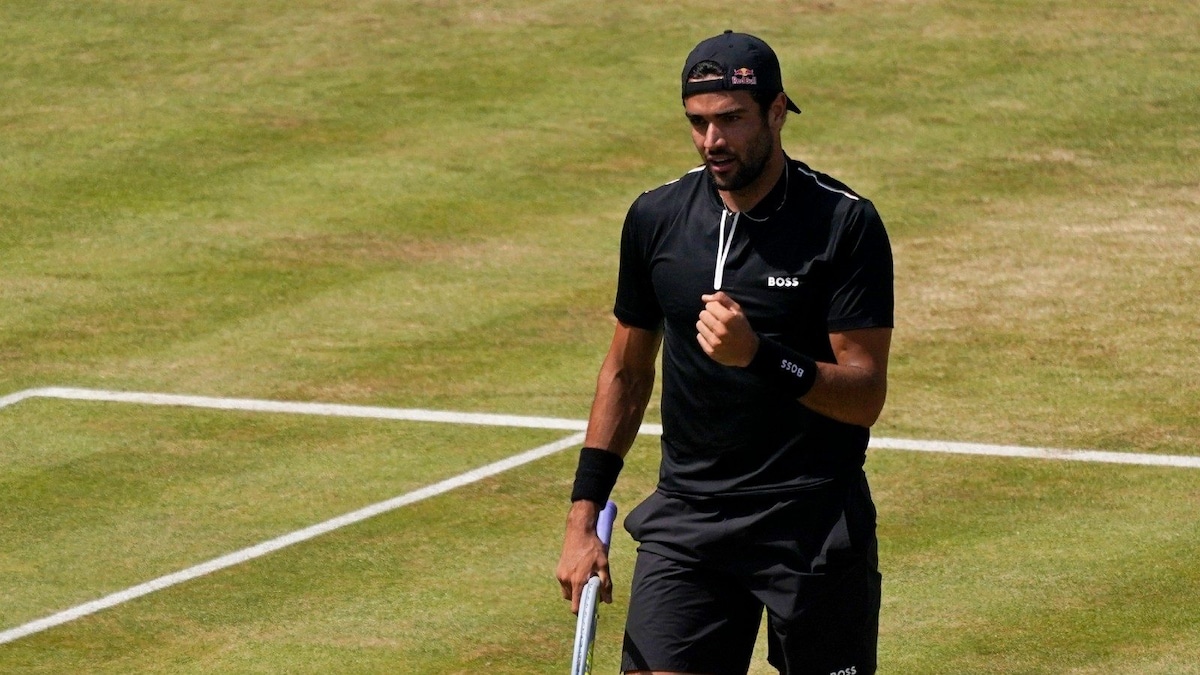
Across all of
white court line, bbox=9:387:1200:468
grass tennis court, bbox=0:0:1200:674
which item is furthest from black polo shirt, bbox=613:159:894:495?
white court line, bbox=9:387:1200:468

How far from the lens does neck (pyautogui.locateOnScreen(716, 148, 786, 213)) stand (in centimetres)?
753

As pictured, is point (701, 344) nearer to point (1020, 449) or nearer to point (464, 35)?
point (1020, 449)

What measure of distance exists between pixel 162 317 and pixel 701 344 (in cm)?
929

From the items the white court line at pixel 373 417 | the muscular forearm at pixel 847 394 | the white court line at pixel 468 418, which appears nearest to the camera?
the muscular forearm at pixel 847 394

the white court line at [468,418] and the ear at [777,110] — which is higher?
the ear at [777,110]

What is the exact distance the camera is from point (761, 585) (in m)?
7.61

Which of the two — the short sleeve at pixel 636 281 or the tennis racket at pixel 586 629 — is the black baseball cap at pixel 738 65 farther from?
the tennis racket at pixel 586 629

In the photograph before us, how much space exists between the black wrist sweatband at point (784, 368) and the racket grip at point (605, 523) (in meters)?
0.90

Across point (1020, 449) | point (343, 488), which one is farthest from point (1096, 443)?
point (343, 488)

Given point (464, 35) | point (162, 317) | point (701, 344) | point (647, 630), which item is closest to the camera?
point (701, 344)

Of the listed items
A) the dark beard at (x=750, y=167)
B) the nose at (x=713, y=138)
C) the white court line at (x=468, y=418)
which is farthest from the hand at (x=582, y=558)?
the white court line at (x=468, y=418)

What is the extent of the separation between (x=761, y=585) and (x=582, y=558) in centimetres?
59

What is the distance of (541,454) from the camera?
42.7 ft

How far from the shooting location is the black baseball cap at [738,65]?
24.1 ft
